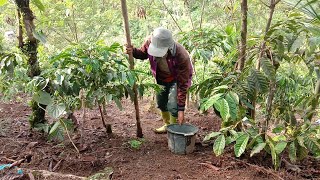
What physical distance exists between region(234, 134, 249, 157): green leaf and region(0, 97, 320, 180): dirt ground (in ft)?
1.05

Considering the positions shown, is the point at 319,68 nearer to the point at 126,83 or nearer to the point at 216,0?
the point at 126,83

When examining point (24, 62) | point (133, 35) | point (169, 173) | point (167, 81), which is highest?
point (133, 35)

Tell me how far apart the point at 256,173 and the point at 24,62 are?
7.26 ft

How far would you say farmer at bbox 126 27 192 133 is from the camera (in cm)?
298

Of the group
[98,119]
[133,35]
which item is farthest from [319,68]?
[133,35]

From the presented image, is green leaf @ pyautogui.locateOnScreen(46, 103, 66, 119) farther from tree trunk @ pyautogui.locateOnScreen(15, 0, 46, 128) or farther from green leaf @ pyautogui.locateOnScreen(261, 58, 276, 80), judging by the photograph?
green leaf @ pyautogui.locateOnScreen(261, 58, 276, 80)

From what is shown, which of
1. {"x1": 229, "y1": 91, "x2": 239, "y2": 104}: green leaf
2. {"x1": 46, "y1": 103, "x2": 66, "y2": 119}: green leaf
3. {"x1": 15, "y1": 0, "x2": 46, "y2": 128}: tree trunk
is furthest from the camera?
{"x1": 15, "y1": 0, "x2": 46, "y2": 128}: tree trunk

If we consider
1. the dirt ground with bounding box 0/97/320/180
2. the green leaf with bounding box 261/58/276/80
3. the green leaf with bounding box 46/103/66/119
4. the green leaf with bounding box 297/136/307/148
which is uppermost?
the green leaf with bounding box 261/58/276/80

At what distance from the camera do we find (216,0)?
6.38m

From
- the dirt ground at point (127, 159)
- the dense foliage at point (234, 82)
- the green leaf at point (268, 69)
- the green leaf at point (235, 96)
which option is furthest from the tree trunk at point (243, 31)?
the dirt ground at point (127, 159)

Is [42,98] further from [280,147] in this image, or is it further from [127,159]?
[280,147]

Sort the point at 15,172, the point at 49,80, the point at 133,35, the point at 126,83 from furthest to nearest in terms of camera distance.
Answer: the point at 133,35, the point at 126,83, the point at 49,80, the point at 15,172

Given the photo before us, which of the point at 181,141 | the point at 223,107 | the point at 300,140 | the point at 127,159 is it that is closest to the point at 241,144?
the point at 300,140

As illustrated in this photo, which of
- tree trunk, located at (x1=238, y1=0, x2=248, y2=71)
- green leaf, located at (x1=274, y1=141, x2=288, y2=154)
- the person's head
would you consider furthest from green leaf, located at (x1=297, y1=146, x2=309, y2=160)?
the person's head
